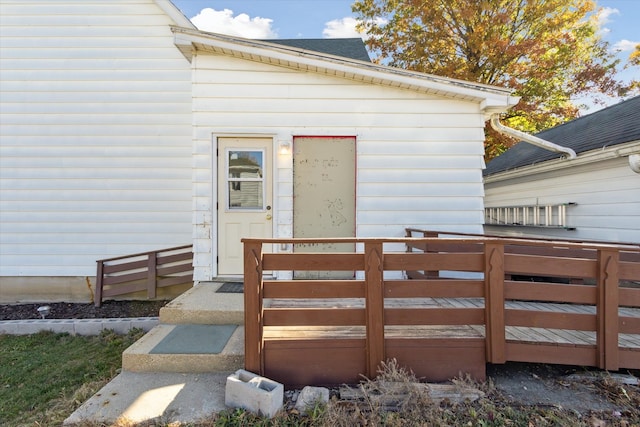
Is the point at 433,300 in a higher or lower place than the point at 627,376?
higher

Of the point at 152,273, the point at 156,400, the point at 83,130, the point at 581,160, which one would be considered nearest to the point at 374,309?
the point at 156,400

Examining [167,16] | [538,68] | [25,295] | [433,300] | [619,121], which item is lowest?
[25,295]

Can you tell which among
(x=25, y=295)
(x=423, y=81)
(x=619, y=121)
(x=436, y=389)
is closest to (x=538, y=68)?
(x=619, y=121)

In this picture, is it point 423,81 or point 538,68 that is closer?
point 423,81

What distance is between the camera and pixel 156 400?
2.39m

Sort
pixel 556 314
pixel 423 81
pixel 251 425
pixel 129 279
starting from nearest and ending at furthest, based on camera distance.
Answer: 1. pixel 251 425
2. pixel 556 314
3. pixel 423 81
4. pixel 129 279

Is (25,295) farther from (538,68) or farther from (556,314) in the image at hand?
(538,68)

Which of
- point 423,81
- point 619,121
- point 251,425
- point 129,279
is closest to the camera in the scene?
point 251,425

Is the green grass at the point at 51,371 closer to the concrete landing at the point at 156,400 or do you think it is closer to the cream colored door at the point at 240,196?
the concrete landing at the point at 156,400

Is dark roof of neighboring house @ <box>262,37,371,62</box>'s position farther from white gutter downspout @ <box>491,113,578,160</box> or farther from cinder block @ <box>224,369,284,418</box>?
cinder block @ <box>224,369,284,418</box>

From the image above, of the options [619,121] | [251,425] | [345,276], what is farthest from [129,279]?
[619,121]

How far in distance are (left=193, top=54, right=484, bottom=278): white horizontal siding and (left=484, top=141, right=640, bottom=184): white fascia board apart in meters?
2.35

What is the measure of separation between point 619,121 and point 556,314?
573 centimetres

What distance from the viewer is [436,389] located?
2559 mm
